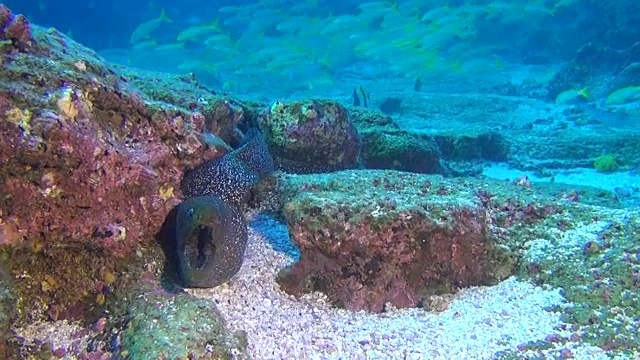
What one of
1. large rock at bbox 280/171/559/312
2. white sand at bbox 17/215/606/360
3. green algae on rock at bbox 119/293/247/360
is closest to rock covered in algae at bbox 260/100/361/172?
large rock at bbox 280/171/559/312

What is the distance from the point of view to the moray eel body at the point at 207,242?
3500mm

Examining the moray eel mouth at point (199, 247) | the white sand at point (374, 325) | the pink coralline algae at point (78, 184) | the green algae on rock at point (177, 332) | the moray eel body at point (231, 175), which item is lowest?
the white sand at point (374, 325)

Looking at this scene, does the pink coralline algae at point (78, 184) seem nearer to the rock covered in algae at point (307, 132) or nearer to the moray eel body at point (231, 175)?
the moray eel body at point (231, 175)

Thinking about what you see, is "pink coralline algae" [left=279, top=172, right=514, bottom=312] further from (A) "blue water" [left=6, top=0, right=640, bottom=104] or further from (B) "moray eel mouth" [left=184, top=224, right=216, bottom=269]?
(A) "blue water" [left=6, top=0, right=640, bottom=104]

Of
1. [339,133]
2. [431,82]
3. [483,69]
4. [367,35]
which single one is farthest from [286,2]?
[339,133]

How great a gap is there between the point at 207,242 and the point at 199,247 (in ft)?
0.36

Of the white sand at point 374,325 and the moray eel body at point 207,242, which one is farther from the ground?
the moray eel body at point 207,242

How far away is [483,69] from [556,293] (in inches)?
958

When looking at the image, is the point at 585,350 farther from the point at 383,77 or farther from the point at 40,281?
the point at 383,77

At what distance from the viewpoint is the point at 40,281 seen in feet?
11.0

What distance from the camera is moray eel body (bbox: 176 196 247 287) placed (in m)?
3.50

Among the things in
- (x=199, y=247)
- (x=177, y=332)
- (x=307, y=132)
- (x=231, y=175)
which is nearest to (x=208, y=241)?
(x=199, y=247)

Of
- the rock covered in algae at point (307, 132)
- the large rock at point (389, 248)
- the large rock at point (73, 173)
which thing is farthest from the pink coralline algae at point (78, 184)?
the rock covered in algae at point (307, 132)

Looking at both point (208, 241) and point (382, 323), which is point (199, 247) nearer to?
point (208, 241)
